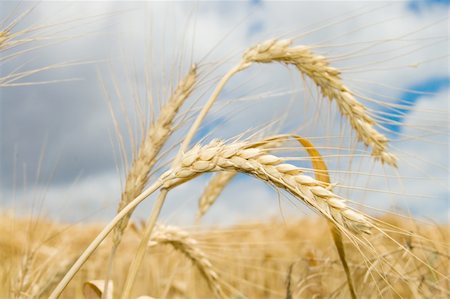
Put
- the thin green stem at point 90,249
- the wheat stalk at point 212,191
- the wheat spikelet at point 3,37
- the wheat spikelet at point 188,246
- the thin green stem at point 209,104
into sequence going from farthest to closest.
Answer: the wheat stalk at point 212,191
the wheat spikelet at point 188,246
the thin green stem at point 209,104
the wheat spikelet at point 3,37
the thin green stem at point 90,249

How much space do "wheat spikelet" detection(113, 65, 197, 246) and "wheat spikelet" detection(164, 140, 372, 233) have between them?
445mm

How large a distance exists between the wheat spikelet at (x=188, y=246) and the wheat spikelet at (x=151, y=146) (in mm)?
360

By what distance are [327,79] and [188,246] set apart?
2.36 feet

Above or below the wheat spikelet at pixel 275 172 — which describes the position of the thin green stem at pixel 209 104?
above

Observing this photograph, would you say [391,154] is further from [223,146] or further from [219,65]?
[223,146]

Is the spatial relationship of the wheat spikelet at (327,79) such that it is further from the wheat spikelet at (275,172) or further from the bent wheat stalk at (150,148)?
the wheat spikelet at (275,172)

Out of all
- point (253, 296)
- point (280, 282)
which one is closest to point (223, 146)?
point (253, 296)

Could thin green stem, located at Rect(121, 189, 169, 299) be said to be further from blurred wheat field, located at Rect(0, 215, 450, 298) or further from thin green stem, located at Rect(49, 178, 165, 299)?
blurred wheat field, located at Rect(0, 215, 450, 298)

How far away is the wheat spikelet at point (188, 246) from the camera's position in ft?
6.74

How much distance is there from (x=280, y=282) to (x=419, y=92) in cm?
235

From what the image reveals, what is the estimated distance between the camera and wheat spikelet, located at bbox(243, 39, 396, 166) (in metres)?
1.94

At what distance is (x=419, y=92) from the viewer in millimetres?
1748

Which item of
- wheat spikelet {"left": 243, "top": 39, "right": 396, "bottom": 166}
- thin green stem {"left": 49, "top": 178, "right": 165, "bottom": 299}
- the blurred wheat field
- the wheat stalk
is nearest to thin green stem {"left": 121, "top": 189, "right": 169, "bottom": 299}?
thin green stem {"left": 49, "top": 178, "right": 165, "bottom": 299}

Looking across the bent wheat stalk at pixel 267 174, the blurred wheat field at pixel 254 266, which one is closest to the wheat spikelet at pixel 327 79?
the blurred wheat field at pixel 254 266
